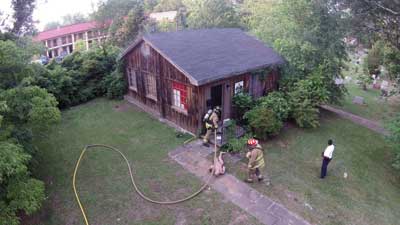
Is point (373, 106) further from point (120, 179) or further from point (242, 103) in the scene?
point (120, 179)

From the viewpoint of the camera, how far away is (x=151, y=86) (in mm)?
13727

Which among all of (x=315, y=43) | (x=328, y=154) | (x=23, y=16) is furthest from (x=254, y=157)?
(x=23, y=16)

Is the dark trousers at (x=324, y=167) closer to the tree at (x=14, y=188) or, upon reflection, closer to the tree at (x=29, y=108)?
the tree at (x=14, y=188)

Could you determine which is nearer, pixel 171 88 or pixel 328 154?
pixel 328 154

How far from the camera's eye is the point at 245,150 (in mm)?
10430

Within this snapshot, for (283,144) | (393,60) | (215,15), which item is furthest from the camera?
(215,15)

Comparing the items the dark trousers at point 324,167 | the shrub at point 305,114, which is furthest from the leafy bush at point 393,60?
the dark trousers at point 324,167

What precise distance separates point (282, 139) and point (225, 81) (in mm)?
3747

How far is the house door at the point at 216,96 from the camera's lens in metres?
11.6

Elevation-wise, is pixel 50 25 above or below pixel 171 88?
above

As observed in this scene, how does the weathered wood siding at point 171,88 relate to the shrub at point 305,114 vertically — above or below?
above

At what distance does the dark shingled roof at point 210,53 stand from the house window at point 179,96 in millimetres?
1148

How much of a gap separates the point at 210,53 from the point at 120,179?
24.2 feet

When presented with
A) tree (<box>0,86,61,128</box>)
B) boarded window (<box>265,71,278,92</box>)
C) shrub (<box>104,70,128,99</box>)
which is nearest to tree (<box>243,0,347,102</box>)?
boarded window (<box>265,71,278,92</box>)
